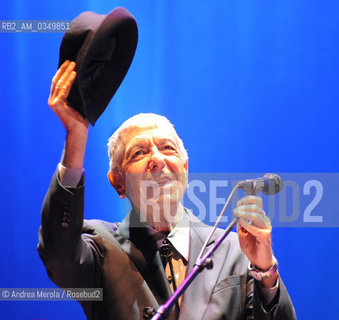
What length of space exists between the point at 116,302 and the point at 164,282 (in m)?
0.17

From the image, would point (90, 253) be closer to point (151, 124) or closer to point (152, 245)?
point (152, 245)

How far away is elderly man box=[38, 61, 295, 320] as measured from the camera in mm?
1423

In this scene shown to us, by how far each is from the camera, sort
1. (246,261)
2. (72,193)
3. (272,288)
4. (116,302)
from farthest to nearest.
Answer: (246,261) → (116,302) → (272,288) → (72,193)

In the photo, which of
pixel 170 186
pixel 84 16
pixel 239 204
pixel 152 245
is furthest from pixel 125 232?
pixel 84 16

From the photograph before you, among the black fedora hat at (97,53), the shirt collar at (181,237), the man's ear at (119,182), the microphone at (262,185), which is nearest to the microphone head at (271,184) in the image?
the microphone at (262,185)

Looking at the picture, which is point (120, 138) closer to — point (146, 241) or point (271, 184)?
point (146, 241)

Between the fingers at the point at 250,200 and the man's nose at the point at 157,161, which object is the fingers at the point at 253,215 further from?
the man's nose at the point at 157,161

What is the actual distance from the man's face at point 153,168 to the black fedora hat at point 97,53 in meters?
0.31

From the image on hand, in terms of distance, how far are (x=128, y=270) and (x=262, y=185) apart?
57 cm

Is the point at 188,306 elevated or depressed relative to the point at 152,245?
depressed

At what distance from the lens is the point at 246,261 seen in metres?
1.72

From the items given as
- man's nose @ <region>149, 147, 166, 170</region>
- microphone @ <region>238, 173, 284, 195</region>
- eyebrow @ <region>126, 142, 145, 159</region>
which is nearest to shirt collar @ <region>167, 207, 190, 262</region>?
man's nose @ <region>149, 147, 166, 170</region>

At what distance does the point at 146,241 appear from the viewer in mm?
1712

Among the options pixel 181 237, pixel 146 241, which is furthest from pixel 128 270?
pixel 181 237
